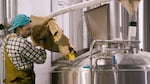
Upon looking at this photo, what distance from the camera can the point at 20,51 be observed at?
2156 millimetres

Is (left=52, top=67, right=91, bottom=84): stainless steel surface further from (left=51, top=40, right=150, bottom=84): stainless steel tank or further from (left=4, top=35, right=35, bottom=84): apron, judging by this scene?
(left=4, top=35, right=35, bottom=84): apron

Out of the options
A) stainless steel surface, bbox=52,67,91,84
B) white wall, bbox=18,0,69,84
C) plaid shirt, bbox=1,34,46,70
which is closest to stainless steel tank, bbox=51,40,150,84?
stainless steel surface, bbox=52,67,91,84

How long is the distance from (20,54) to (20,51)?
23 mm

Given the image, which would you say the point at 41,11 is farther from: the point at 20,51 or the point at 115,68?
the point at 115,68

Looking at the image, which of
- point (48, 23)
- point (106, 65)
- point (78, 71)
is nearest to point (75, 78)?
point (78, 71)

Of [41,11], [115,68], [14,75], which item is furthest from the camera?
[41,11]

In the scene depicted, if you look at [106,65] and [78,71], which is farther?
[78,71]

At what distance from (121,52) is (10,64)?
769 millimetres

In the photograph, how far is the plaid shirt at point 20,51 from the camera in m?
2.16

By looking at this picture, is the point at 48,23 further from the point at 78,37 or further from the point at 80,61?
the point at 78,37

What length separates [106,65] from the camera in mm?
2104

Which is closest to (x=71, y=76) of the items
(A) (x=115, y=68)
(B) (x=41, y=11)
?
(A) (x=115, y=68)

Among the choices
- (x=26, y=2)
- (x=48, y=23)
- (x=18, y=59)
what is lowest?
(x=18, y=59)

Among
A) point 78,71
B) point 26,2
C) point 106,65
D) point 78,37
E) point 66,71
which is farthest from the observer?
point 78,37
